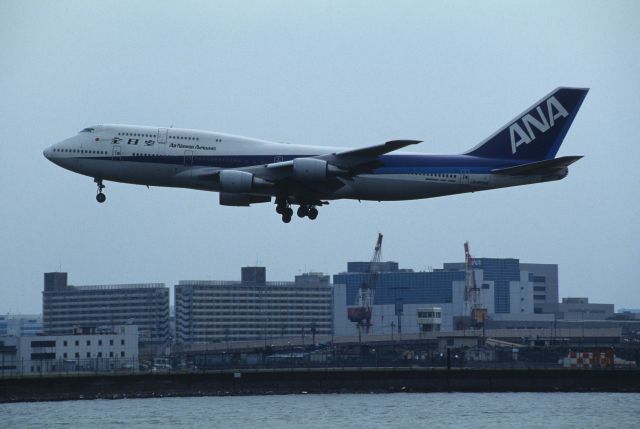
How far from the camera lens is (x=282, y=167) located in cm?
8606

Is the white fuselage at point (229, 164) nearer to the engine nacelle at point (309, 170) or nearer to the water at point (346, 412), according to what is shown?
the engine nacelle at point (309, 170)

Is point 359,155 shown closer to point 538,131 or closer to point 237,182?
point 237,182

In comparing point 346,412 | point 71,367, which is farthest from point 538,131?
point 71,367

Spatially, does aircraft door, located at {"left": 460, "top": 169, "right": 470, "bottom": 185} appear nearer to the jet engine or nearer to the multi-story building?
the jet engine

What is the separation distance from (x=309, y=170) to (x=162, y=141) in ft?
34.5

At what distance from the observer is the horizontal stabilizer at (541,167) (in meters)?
84.3

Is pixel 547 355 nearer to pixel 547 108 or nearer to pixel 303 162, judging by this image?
pixel 547 108

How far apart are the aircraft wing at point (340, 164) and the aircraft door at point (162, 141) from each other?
18.7ft

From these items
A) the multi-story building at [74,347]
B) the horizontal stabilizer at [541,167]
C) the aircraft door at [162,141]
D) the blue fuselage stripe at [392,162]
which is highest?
the aircraft door at [162,141]

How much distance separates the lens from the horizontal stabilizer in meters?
84.3

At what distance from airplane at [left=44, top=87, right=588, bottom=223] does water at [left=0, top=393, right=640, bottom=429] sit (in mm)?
15580

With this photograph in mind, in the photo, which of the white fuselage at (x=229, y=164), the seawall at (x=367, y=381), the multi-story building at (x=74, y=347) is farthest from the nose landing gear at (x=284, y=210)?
the multi-story building at (x=74, y=347)

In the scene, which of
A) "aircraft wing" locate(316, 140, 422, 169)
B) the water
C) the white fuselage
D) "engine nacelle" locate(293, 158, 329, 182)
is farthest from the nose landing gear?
the water

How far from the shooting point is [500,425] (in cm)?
8719
